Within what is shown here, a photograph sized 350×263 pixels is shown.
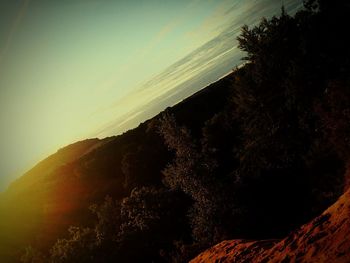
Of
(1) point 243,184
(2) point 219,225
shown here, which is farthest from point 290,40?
(2) point 219,225

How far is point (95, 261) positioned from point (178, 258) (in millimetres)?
11742

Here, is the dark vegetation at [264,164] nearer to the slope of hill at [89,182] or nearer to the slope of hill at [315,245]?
the slope of hill at [315,245]

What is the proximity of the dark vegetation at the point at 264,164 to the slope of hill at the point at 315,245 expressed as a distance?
1139 centimetres

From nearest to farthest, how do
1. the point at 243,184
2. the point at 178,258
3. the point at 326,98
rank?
the point at 178,258, the point at 326,98, the point at 243,184

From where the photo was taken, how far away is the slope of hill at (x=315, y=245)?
9.62m

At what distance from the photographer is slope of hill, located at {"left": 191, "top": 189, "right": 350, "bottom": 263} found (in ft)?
31.6

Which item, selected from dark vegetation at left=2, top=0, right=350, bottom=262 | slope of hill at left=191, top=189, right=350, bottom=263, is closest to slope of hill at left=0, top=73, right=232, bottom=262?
dark vegetation at left=2, top=0, right=350, bottom=262

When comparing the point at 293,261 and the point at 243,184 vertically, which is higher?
the point at 293,261

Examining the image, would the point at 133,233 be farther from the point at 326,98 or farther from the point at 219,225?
the point at 326,98

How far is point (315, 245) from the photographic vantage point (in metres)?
10.6

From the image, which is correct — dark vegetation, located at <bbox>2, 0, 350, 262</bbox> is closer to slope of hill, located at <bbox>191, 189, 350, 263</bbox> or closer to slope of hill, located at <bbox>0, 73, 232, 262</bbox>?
slope of hill, located at <bbox>191, 189, 350, 263</bbox>

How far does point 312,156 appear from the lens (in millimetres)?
31391

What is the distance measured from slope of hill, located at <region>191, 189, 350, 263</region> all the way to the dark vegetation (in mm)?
11387

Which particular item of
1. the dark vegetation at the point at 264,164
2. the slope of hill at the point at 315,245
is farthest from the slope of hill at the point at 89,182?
the slope of hill at the point at 315,245
